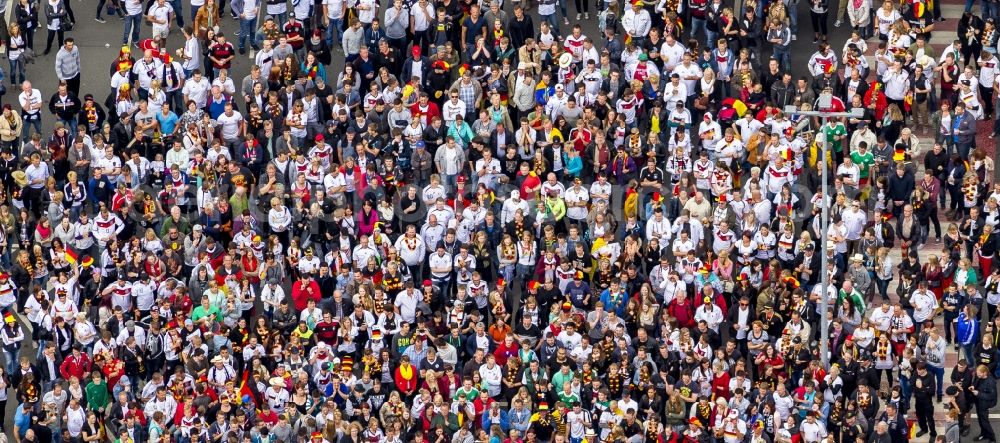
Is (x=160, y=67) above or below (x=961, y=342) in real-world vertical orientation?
above

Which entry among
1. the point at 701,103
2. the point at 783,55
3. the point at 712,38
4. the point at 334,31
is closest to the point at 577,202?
the point at 701,103

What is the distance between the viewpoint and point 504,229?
148 feet

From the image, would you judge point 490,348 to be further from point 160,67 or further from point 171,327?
point 160,67

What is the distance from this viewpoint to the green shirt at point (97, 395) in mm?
42719

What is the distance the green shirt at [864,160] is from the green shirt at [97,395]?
13781mm

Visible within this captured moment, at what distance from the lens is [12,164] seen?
46781 mm

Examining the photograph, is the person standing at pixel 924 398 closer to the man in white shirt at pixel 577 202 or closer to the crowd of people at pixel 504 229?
the crowd of people at pixel 504 229

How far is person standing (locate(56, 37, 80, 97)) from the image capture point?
4878 cm

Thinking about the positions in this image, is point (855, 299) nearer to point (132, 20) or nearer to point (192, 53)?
point (192, 53)

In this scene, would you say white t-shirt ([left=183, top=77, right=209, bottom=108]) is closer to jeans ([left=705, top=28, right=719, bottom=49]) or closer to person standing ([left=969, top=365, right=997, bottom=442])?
jeans ([left=705, top=28, right=719, bottom=49])

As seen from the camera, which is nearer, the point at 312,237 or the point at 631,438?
A: the point at 631,438

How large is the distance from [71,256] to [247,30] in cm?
742

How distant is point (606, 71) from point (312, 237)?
642 cm

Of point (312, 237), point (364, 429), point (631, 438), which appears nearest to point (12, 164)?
point (312, 237)
